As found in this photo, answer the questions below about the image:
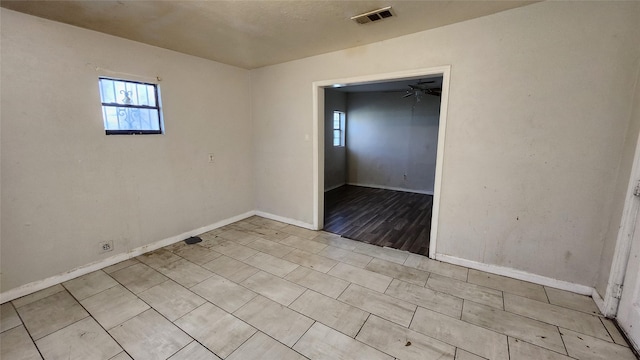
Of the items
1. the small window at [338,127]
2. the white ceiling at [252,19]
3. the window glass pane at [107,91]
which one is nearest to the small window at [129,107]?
the window glass pane at [107,91]

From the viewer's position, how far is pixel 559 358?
1681 millimetres

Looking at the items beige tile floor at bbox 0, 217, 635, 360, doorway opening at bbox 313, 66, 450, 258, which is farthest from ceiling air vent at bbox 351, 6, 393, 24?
beige tile floor at bbox 0, 217, 635, 360

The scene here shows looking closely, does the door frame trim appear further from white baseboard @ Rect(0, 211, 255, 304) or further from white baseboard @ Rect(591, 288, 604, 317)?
white baseboard @ Rect(0, 211, 255, 304)

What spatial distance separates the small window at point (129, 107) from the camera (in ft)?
9.02

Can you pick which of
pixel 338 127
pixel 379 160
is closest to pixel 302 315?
pixel 379 160

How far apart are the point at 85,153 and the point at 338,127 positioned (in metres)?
5.44

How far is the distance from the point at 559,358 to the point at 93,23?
455 centimetres

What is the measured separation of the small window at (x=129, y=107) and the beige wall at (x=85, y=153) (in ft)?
0.27

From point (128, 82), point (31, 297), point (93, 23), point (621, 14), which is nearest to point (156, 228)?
point (31, 297)

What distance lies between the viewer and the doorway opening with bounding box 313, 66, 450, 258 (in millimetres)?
3914

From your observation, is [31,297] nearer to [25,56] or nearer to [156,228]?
[156,228]

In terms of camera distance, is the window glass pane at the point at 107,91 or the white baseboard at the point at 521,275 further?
the window glass pane at the point at 107,91

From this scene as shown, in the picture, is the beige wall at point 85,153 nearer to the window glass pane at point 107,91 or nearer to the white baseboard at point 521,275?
the window glass pane at point 107,91

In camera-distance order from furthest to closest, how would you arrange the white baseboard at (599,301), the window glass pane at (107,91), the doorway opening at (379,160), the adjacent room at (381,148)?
the adjacent room at (381,148) → the doorway opening at (379,160) → the window glass pane at (107,91) → the white baseboard at (599,301)
